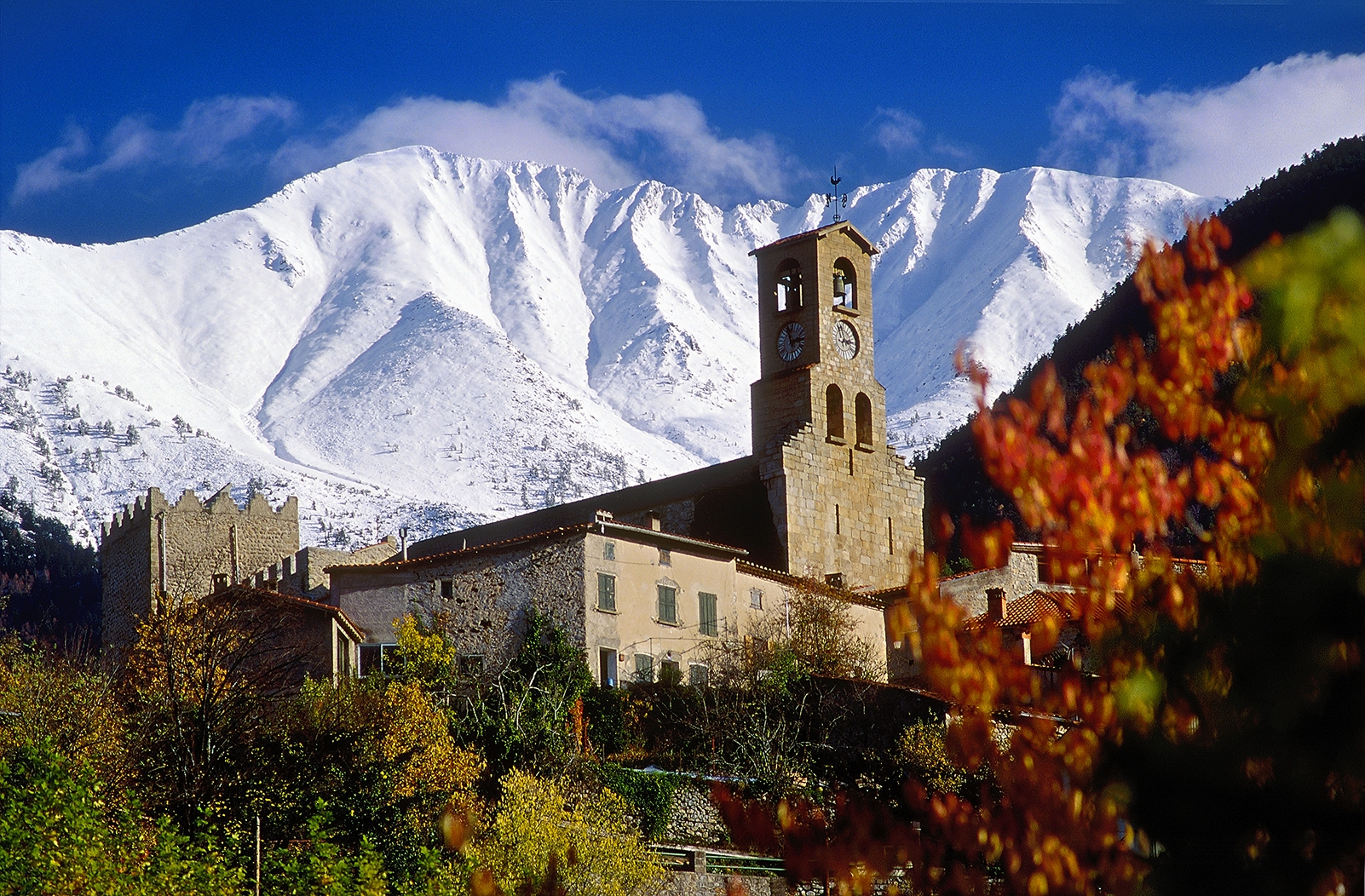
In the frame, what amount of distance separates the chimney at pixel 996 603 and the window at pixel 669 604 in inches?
299

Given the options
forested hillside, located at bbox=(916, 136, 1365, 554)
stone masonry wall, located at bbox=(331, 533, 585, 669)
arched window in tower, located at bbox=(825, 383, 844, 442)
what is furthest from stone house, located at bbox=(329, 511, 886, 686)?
forested hillside, located at bbox=(916, 136, 1365, 554)

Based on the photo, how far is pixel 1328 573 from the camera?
6156mm

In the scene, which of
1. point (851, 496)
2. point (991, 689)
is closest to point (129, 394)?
point (851, 496)

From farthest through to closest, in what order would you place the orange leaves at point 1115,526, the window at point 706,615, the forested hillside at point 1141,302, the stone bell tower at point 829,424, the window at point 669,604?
the forested hillside at point 1141,302 < the stone bell tower at point 829,424 < the window at point 706,615 < the window at point 669,604 < the orange leaves at point 1115,526

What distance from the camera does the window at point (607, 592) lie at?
3588cm

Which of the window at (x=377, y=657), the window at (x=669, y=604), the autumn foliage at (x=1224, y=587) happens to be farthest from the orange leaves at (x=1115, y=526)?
the window at (x=669, y=604)

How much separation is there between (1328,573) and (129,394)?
646 feet

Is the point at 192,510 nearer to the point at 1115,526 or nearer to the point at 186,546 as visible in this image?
the point at 186,546

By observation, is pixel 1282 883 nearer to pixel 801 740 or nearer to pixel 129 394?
pixel 801 740

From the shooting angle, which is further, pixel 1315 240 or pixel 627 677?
pixel 627 677

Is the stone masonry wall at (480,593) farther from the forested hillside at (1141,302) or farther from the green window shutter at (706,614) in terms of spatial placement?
the forested hillside at (1141,302)

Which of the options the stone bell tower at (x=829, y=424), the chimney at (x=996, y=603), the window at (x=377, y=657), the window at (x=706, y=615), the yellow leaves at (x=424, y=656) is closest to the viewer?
the yellow leaves at (x=424, y=656)

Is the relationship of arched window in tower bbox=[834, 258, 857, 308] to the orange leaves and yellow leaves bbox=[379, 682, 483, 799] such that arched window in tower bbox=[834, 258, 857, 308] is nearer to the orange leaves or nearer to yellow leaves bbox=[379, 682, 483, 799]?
yellow leaves bbox=[379, 682, 483, 799]

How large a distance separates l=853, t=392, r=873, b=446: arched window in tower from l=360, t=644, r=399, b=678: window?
823 inches
